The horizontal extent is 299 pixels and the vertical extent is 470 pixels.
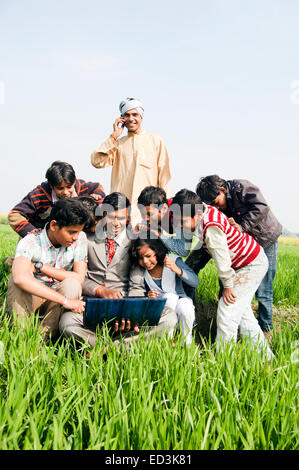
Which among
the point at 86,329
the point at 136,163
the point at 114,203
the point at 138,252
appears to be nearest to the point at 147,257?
the point at 138,252

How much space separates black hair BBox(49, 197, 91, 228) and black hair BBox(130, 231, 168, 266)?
22.7 inches

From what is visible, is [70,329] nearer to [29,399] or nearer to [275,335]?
[29,399]

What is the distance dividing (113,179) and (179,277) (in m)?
1.45

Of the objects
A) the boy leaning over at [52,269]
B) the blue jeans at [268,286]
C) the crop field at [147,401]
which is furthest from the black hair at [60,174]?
the blue jeans at [268,286]

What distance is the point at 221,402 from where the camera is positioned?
175 centimetres

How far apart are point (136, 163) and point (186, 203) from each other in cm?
118

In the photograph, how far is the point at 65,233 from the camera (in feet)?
8.36

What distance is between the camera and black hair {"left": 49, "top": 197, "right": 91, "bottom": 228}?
247 cm

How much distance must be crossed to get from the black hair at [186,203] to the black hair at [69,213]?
716 millimetres

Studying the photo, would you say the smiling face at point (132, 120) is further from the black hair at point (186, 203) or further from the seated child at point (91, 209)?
the black hair at point (186, 203)

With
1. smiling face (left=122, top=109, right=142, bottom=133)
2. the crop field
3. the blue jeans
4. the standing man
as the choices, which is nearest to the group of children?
the blue jeans

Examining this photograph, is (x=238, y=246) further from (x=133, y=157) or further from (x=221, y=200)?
(x=133, y=157)

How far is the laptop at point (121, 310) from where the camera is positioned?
7.56 ft

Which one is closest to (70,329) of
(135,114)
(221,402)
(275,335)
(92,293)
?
(92,293)
